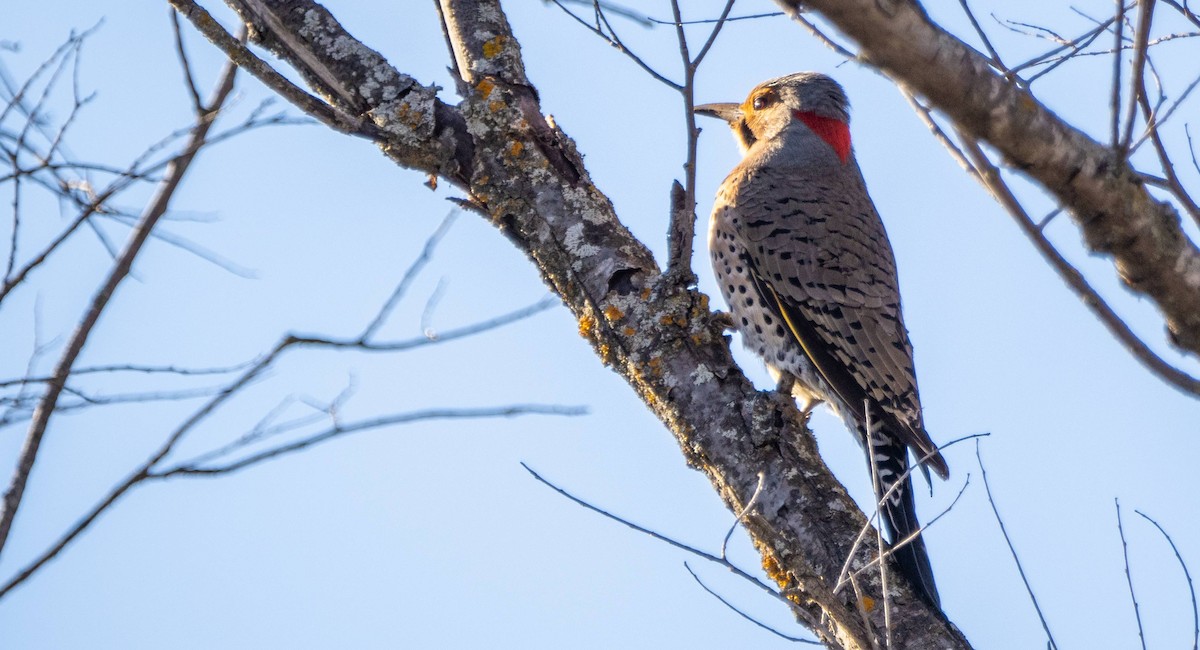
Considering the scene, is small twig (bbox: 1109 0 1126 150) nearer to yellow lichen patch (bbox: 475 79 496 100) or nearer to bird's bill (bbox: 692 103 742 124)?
yellow lichen patch (bbox: 475 79 496 100)

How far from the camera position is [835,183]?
6.31 m

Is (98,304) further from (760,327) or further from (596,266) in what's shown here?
(760,327)

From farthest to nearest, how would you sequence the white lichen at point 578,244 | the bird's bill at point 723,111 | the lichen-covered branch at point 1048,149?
the bird's bill at point 723,111
the white lichen at point 578,244
the lichen-covered branch at point 1048,149

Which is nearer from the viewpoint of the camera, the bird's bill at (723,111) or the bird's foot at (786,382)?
the bird's foot at (786,382)

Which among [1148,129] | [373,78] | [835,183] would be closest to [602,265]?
[373,78]

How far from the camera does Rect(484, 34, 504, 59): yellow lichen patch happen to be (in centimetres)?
481

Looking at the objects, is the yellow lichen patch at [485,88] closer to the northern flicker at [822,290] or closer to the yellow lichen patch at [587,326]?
the yellow lichen patch at [587,326]

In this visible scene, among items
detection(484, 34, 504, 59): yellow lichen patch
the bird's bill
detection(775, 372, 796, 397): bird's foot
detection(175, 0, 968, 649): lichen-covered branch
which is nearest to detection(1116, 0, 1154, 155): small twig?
detection(175, 0, 968, 649): lichen-covered branch

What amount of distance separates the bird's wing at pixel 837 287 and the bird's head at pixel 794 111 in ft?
2.06

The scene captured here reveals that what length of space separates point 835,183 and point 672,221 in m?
2.19

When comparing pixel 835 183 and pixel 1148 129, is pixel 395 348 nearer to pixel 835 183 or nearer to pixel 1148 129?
pixel 1148 129

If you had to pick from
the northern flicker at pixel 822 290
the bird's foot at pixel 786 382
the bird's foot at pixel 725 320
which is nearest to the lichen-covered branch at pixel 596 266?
the bird's foot at pixel 725 320

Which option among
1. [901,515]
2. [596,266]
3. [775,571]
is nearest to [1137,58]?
[775,571]

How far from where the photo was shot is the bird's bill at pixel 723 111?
7.07 m
